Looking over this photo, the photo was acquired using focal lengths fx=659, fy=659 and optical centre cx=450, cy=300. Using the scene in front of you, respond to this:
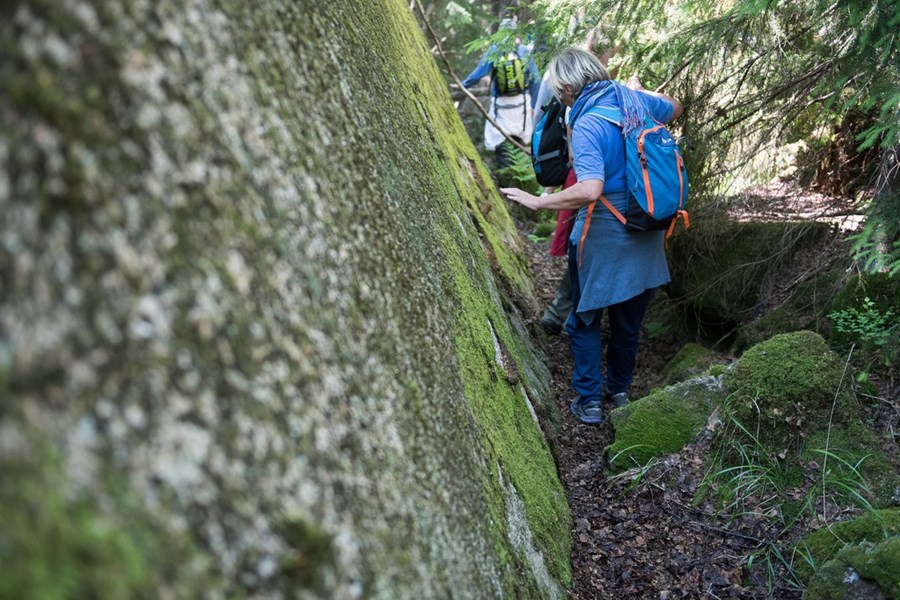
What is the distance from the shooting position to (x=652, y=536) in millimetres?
3988

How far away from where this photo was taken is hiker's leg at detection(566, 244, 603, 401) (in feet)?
18.6

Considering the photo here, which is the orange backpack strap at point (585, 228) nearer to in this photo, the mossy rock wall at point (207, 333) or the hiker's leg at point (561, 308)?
the hiker's leg at point (561, 308)

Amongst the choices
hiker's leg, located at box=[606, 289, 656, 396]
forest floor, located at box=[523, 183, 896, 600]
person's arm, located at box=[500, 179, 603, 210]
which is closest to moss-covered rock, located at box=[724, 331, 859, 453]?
forest floor, located at box=[523, 183, 896, 600]

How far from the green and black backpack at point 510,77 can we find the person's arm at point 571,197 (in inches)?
253

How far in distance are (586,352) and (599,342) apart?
0.16 metres

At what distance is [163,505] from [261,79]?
1023mm

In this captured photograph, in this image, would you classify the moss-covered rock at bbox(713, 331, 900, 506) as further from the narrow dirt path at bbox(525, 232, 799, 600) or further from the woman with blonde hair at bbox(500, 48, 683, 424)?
the woman with blonde hair at bbox(500, 48, 683, 424)

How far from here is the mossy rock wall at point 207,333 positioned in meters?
0.95

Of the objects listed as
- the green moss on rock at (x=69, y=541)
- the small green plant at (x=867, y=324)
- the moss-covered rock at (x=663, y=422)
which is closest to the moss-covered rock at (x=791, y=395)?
the moss-covered rock at (x=663, y=422)

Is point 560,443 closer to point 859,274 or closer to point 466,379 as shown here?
point 466,379

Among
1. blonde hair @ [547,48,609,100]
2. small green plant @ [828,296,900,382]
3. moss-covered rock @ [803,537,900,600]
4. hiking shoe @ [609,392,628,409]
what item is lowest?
hiking shoe @ [609,392,628,409]

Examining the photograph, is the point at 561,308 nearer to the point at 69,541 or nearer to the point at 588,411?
the point at 588,411

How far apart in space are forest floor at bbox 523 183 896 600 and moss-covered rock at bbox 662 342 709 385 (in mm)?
1401

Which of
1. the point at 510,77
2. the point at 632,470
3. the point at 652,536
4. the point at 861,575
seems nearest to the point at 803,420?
the point at 632,470
